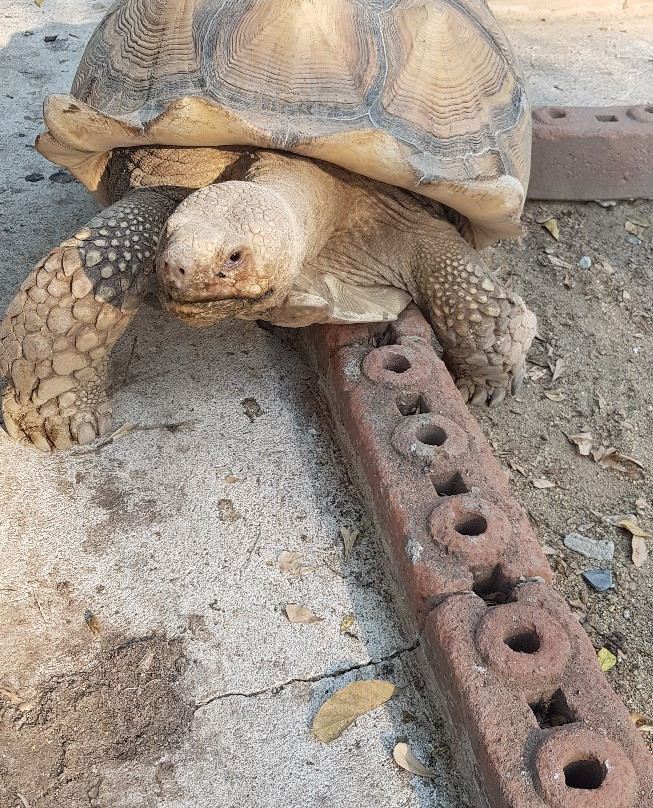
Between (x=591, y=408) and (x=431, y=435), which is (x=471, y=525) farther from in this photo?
(x=591, y=408)

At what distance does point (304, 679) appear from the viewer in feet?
6.35

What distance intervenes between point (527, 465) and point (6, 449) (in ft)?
5.43

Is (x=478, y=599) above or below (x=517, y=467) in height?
above

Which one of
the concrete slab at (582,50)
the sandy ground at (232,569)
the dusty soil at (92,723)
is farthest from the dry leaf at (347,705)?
the concrete slab at (582,50)

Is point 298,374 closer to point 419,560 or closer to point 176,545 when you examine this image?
point 176,545

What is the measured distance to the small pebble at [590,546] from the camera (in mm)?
2500

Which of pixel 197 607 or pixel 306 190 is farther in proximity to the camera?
pixel 306 190

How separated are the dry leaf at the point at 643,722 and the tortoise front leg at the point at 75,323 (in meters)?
1.68

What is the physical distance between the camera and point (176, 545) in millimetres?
2227

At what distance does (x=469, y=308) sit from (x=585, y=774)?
4.89ft

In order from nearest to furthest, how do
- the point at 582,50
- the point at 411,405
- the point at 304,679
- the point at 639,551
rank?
the point at 304,679
the point at 411,405
the point at 639,551
the point at 582,50

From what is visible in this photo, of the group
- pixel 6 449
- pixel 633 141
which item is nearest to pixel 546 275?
pixel 633 141

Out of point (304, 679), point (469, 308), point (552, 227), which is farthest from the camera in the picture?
point (552, 227)

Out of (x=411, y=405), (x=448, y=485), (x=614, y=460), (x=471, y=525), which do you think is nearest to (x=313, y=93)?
(x=411, y=405)
